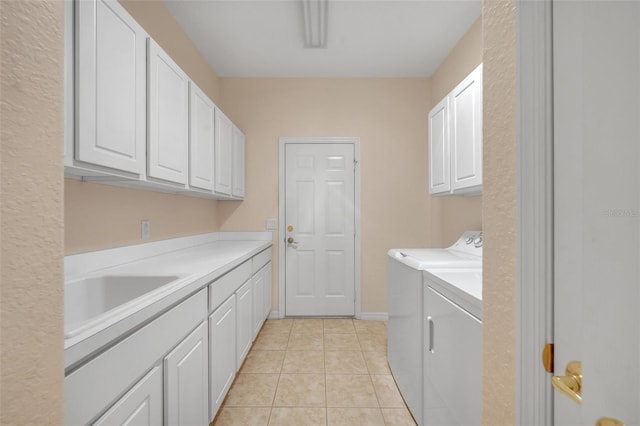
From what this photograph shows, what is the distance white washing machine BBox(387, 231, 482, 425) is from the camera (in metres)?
1.56

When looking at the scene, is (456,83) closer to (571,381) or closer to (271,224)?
(271,224)

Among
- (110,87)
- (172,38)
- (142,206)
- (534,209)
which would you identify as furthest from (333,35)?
(534,209)

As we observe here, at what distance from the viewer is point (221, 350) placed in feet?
5.50

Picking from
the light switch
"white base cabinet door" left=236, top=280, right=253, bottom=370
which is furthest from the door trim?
the light switch

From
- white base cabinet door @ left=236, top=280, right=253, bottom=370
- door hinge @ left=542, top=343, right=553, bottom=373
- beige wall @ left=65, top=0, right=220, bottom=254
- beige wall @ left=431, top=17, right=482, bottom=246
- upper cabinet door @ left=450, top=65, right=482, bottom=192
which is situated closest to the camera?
door hinge @ left=542, top=343, right=553, bottom=373

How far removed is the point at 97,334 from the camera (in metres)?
0.74

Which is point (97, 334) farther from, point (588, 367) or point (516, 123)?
point (516, 123)

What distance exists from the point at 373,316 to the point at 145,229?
8.25ft

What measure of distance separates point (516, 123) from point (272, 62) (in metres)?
2.93

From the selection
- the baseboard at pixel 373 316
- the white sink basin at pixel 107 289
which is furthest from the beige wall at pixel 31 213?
the baseboard at pixel 373 316

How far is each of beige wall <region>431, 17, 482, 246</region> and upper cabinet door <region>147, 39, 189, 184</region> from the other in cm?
225

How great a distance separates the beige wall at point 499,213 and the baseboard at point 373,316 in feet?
8.45

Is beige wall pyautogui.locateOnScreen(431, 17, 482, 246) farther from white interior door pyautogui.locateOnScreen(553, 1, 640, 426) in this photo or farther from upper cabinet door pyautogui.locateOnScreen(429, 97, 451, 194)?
white interior door pyautogui.locateOnScreen(553, 1, 640, 426)

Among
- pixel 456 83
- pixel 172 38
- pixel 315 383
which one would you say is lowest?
pixel 315 383
